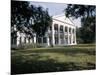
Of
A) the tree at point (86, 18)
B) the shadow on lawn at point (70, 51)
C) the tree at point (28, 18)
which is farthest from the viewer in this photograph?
the tree at point (86, 18)

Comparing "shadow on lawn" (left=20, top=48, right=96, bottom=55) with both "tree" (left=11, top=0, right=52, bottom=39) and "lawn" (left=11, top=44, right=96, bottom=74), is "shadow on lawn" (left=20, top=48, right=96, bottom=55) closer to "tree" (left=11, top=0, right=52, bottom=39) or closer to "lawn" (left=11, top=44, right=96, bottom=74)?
"lawn" (left=11, top=44, right=96, bottom=74)

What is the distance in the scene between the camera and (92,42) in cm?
290

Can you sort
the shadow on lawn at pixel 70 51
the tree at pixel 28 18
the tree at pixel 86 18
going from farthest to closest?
the tree at pixel 86 18 < the shadow on lawn at pixel 70 51 < the tree at pixel 28 18

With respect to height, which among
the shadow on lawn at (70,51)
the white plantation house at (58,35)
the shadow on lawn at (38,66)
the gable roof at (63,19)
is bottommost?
the shadow on lawn at (38,66)

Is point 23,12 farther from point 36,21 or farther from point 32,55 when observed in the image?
point 32,55

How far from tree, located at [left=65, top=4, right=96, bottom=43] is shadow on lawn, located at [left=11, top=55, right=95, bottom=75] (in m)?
0.46

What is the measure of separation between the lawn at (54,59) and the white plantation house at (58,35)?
95 mm

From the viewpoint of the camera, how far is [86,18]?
2873mm

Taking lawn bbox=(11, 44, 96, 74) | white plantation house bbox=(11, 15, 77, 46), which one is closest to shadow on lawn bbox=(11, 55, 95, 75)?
lawn bbox=(11, 44, 96, 74)

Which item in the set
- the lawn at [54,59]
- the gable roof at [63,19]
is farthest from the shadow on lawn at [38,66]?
the gable roof at [63,19]

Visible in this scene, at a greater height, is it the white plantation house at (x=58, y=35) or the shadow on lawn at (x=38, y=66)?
the white plantation house at (x=58, y=35)

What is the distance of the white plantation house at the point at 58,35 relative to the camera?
266 centimetres

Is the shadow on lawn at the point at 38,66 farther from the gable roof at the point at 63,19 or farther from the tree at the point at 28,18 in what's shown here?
the gable roof at the point at 63,19

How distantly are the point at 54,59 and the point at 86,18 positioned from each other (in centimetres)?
81
